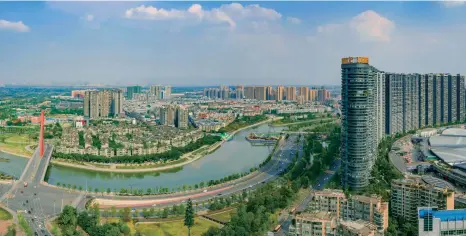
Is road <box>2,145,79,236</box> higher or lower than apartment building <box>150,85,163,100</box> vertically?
lower

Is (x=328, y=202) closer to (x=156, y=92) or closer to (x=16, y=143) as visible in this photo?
(x=16, y=143)

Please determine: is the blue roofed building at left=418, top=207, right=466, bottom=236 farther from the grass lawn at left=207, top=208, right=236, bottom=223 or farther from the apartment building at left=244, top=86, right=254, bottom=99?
the apartment building at left=244, top=86, right=254, bottom=99

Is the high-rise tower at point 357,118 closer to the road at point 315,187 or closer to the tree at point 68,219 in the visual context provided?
the road at point 315,187

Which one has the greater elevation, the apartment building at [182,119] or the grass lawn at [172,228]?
the apartment building at [182,119]

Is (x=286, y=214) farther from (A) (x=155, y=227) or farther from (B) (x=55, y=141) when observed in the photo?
(B) (x=55, y=141)

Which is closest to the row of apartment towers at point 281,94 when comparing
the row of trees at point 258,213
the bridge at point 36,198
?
the bridge at point 36,198

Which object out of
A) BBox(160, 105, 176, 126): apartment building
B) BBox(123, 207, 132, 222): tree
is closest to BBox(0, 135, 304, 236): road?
BBox(123, 207, 132, 222): tree

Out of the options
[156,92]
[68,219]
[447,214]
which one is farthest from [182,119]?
[156,92]
